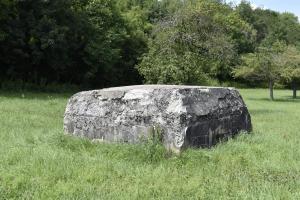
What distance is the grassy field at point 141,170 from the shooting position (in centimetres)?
527

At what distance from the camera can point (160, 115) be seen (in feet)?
24.9

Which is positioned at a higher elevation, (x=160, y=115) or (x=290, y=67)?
(x=290, y=67)

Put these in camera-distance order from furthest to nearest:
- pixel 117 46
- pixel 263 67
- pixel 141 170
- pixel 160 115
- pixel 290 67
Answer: pixel 117 46, pixel 290 67, pixel 263 67, pixel 160 115, pixel 141 170

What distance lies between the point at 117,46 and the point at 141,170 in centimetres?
2668

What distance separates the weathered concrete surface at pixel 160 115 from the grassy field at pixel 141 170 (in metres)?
0.36

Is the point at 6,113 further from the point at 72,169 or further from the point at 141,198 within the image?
the point at 141,198

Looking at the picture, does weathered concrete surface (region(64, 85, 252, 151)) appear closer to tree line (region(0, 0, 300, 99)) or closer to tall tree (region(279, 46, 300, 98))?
tree line (region(0, 0, 300, 99))

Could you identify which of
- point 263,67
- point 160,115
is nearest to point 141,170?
point 160,115

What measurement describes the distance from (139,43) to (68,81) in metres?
7.22

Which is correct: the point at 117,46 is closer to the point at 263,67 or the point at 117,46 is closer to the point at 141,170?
the point at 263,67

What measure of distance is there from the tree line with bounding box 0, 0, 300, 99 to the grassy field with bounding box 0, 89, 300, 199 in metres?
9.02

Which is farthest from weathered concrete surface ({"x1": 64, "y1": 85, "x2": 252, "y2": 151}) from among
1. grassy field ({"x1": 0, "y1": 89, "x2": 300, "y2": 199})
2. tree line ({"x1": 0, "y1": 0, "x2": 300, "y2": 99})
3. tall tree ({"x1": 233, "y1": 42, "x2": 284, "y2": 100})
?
tall tree ({"x1": 233, "y1": 42, "x2": 284, "y2": 100})

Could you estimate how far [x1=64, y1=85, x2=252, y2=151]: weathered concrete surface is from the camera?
7.43 metres

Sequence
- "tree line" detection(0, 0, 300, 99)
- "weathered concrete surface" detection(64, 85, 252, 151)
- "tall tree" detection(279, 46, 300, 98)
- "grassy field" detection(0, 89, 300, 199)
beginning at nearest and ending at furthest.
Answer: "grassy field" detection(0, 89, 300, 199) < "weathered concrete surface" detection(64, 85, 252, 151) < "tree line" detection(0, 0, 300, 99) < "tall tree" detection(279, 46, 300, 98)
